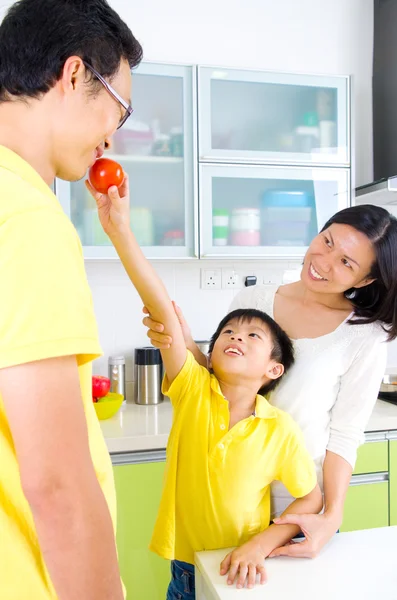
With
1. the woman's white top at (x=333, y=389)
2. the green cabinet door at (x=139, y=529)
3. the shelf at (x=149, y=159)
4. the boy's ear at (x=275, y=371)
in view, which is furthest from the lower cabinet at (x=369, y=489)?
the shelf at (x=149, y=159)

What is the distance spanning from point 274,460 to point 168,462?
0.24 metres

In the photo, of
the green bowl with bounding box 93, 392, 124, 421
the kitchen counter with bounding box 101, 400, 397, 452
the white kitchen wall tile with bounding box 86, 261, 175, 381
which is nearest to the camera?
the kitchen counter with bounding box 101, 400, 397, 452

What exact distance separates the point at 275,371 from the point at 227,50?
1.86 meters

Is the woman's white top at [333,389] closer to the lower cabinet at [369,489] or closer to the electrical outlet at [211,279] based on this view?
the lower cabinet at [369,489]

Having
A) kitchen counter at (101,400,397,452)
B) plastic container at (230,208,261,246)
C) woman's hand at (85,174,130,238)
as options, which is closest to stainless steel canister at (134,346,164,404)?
kitchen counter at (101,400,397,452)

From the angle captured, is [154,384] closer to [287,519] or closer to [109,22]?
[287,519]

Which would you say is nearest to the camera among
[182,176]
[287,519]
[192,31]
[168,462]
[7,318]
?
[7,318]

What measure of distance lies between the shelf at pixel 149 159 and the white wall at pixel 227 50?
470 mm

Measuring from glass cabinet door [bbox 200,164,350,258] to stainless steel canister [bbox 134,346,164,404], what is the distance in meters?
0.50

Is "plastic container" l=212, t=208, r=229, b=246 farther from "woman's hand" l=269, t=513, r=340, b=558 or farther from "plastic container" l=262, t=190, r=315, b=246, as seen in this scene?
"woman's hand" l=269, t=513, r=340, b=558

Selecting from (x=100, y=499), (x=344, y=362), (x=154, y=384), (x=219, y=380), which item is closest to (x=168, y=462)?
(x=219, y=380)

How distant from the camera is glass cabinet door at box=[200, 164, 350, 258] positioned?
7.41 feet

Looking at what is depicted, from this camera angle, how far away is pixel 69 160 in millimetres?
675

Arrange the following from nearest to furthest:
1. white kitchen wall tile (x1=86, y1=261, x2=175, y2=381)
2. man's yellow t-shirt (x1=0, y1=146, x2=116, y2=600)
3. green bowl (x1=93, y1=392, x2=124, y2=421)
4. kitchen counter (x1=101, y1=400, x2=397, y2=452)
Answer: man's yellow t-shirt (x1=0, y1=146, x2=116, y2=600), kitchen counter (x1=101, y1=400, x2=397, y2=452), green bowl (x1=93, y1=392, x2=124, y2=421), white kitchen wall tile (x1=86, y1=261, x2=175, y2=381)
